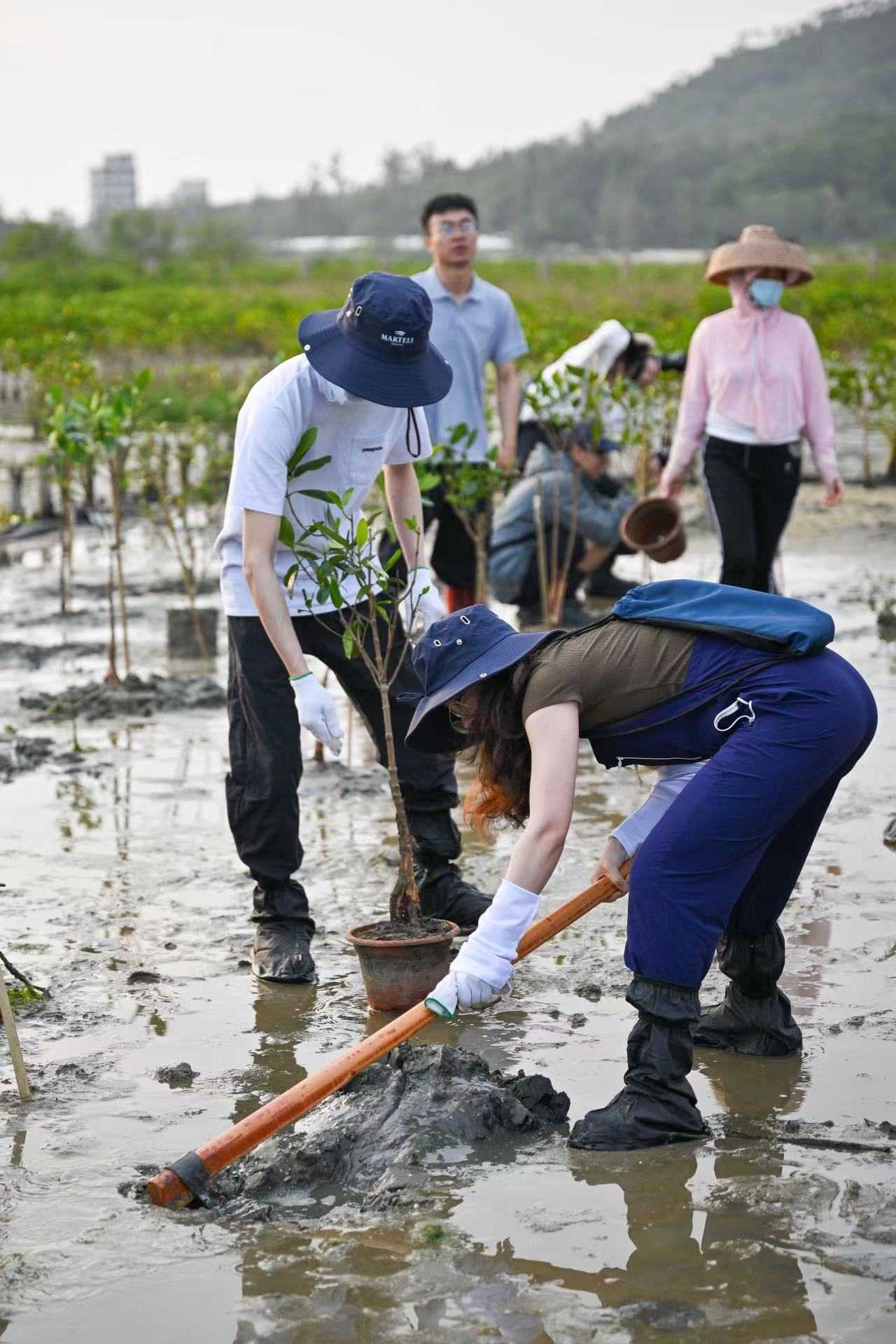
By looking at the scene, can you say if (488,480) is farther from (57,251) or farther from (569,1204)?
(57,251)

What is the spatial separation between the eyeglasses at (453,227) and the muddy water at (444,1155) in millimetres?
2543

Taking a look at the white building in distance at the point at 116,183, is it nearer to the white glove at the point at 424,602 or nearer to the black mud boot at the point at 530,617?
the black mud boot at the point at 530,617

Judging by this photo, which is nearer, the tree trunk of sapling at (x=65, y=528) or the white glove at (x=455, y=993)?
the white glove at (x=455, y=993)

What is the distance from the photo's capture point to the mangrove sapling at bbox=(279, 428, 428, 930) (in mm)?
3924

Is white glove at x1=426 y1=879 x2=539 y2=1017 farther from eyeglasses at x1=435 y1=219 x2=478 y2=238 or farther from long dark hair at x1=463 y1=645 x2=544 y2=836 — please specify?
eyeglasses at x1=435 y1=219 x2=478 y2=238

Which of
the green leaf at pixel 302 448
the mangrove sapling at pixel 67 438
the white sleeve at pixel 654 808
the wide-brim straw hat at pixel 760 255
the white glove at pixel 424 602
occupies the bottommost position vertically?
the white sleeve at pixel 654 808

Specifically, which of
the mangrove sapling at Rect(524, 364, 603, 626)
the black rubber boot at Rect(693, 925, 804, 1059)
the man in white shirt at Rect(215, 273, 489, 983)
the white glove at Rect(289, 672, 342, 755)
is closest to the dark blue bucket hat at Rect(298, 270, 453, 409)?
the man in white shirt at Rect(215, 273, 489, 983)

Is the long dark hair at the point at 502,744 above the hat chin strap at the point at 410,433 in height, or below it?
below

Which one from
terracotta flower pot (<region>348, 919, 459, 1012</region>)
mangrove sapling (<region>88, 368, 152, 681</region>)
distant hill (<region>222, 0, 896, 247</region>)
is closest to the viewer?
terracotta flower pot (<region>348, 919, 459, 1012</region>)

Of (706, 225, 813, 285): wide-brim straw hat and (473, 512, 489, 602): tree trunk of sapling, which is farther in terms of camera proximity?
(473, 512, 489, 602): tree trunk of sapling

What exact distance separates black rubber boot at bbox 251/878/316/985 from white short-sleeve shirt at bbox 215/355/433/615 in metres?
0.78

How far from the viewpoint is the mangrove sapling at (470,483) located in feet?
22.3

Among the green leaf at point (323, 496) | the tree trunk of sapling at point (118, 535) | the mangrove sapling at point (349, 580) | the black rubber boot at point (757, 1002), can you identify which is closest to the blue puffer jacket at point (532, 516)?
the tree trunk of sapling at point (118, 535)

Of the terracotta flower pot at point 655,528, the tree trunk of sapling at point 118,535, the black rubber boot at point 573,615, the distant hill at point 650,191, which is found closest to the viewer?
the tree trunk of sapling at point 118,535
